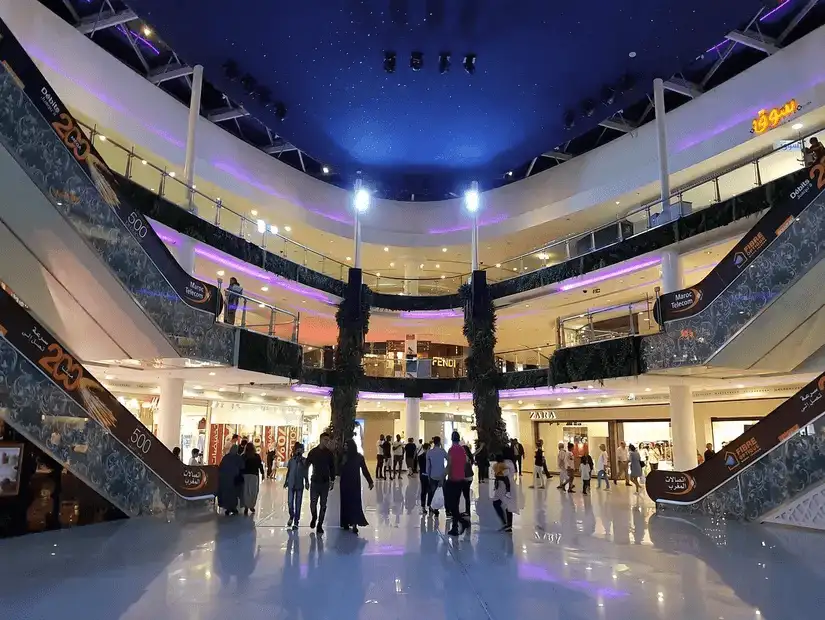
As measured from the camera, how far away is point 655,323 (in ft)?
44.7

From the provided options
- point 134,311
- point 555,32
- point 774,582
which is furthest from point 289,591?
point 555,32

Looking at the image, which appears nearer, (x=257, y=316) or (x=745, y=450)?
(x=745, y=450)

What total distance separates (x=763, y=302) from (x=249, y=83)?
45.1 ft

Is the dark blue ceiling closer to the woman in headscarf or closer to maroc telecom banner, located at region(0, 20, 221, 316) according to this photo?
maroc telecom banner, located at region(0, 20, 221, 316)

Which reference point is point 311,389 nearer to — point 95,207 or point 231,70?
point 231,70

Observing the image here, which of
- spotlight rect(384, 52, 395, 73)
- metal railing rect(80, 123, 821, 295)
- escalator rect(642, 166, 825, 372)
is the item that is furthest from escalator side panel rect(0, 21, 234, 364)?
escalator rect(642, 166, 825, 372)

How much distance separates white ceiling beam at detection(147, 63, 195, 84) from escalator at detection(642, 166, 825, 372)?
52.6 feet

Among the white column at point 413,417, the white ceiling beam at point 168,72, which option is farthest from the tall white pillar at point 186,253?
the white column at point 413,417

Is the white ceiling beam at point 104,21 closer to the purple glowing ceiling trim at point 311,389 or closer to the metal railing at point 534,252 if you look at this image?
the metal railing at point 534,252

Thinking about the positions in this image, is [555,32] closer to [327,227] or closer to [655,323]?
[655,323]

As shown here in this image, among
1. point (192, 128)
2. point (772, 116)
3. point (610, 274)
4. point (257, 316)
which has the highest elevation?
point (192, 128)

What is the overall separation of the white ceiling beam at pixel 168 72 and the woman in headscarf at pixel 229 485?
13.7 m

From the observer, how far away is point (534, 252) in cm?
2059

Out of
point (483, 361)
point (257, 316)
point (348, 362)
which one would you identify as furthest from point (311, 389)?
point (257, 316)
